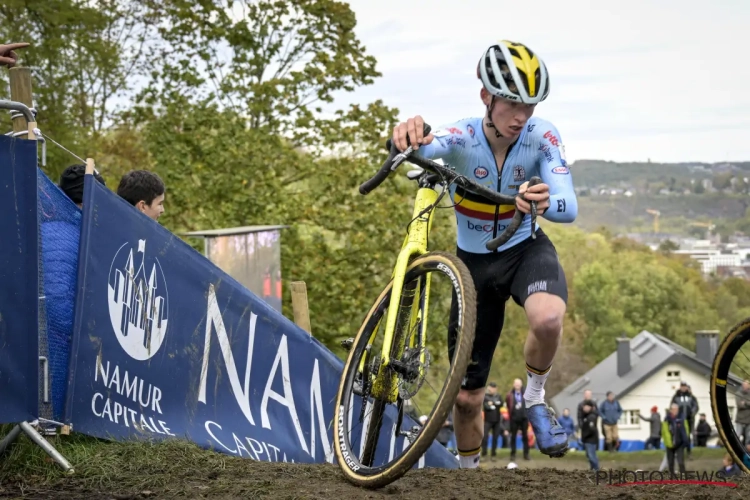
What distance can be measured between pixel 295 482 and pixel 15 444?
154cm

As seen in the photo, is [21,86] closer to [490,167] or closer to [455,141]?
[455,141]

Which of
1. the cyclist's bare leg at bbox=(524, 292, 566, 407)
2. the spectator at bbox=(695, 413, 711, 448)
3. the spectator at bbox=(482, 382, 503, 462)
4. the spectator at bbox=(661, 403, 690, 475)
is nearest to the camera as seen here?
the cyclist's bare leg at bbox=(524, 292, 566, 407)

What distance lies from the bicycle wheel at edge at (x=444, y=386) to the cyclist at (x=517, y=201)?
1.26 feet

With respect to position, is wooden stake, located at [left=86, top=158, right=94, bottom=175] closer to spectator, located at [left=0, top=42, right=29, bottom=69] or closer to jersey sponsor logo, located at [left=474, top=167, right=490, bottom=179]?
spectator, located at [left=0, top=42, right=29, bottom=69]

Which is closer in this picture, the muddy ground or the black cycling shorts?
the muddy ground

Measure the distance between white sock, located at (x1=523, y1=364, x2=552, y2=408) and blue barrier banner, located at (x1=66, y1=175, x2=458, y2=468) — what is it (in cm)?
101

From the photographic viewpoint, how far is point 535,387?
18.7 feet

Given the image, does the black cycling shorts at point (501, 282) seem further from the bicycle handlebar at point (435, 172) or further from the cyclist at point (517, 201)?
the bicycle handlebar at point (435, 172)

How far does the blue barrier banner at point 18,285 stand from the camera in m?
5.13

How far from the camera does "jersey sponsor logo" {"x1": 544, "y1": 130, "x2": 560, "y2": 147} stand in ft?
18.5

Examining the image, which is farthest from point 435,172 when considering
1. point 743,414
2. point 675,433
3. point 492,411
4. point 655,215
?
point 655,215

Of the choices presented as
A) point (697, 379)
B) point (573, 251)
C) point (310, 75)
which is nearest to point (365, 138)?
point (310, 75)

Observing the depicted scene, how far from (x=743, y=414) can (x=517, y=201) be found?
2.06m

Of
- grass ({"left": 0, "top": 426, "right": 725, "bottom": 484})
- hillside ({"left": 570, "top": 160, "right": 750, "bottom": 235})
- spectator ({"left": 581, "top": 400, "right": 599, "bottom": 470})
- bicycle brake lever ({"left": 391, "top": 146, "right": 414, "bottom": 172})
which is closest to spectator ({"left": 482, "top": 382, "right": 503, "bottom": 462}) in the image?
spectator ({"left": 581, "top": 400, "right": 599, "bottom": 470})
